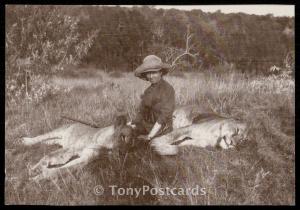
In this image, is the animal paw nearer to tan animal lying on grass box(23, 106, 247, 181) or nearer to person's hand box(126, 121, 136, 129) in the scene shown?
tan animal lying on grass box(23, 106, 247, 181)

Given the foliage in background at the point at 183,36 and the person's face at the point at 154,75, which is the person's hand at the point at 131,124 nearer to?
the person's face at the point at 154,75

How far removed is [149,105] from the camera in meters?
5.52

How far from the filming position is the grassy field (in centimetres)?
527

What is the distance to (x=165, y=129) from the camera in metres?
5.37

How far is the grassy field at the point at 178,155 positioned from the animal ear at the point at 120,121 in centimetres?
10

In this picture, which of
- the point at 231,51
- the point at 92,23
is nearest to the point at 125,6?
the point at 92,23

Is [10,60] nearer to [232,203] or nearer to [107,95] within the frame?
[107,95]

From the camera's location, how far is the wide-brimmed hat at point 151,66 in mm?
5434

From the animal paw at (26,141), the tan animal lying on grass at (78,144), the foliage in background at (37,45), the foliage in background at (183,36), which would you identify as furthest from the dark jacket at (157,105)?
the animal paw at (26,141)

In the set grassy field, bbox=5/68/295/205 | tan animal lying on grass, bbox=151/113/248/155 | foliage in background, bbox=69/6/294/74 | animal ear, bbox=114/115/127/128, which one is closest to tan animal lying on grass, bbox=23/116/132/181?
animal ear, bbox=114/115/127/128

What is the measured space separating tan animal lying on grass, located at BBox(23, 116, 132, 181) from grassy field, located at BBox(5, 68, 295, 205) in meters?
0.12

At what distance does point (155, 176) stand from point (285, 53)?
268 centimetres

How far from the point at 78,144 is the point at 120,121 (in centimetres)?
69

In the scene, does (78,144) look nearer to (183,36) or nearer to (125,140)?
(125,140)
